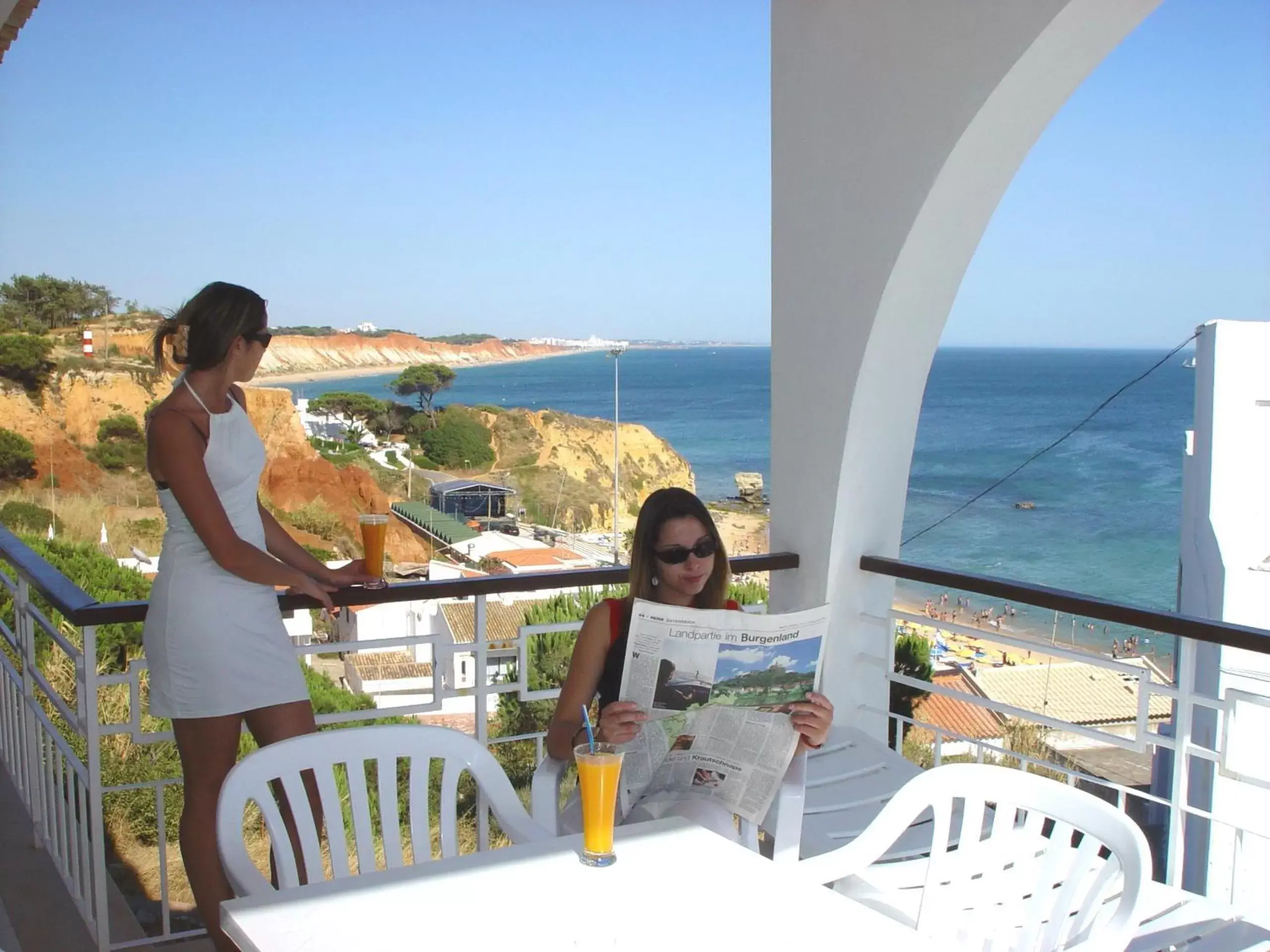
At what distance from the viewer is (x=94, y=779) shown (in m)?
2.11

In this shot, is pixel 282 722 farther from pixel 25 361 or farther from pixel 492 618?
pixel 25 361

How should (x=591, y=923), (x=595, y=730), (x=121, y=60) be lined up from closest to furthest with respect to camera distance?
(x=591, y=923) < (x=595, y=730) < (x=121, y=60)

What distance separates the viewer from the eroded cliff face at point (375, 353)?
36.5 metres

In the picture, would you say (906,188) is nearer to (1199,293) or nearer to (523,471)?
(523,471)

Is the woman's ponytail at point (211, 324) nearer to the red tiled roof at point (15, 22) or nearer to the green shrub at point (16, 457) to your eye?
the red tiled roof at point (15, 22)

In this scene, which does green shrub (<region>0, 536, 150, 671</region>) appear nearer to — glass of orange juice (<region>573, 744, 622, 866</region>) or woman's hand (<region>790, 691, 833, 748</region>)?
woman's hand (<region>790, 691, 833, 748</region>)

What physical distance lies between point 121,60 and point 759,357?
38085mm

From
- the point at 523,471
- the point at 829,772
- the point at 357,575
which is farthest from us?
the point at 523,471

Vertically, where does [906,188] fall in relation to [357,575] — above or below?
above

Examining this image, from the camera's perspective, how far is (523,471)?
39.1 m

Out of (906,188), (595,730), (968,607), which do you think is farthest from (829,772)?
(968,607)

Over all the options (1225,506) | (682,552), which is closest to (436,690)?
(682,552)

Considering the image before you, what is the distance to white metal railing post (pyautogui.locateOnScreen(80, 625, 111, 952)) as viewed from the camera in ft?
6.85

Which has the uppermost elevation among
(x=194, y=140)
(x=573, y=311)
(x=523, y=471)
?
(x=194, y=140)
